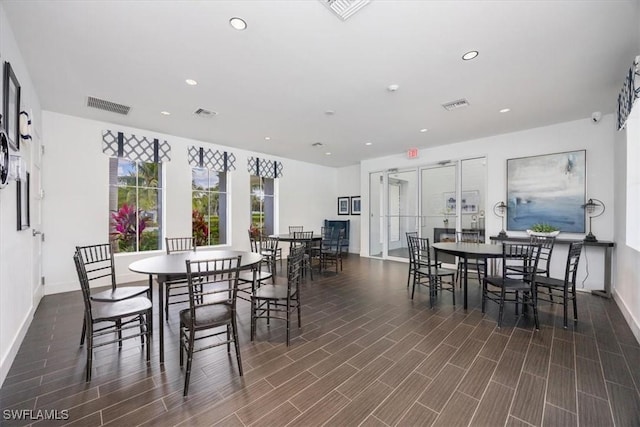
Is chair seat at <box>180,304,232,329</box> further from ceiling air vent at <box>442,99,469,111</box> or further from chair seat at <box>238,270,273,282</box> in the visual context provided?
ceiling air vent at <box>442,99,469,111</box>

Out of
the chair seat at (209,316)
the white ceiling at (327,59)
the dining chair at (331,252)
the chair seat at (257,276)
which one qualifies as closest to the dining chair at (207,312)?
the chair seat at (209,316)

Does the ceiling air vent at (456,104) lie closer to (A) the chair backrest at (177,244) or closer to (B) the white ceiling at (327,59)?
(B) the white ceiling at (327,59)

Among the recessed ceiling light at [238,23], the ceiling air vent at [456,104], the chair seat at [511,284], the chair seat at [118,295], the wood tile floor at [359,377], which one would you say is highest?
the recessed ceiling light at [238,23]

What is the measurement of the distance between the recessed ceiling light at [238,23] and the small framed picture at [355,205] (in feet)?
21.6

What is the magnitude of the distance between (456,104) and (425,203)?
2.96 meters

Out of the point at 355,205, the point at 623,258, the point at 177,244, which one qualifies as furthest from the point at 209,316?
the point at 355,205

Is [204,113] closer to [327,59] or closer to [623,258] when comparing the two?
[327,59]

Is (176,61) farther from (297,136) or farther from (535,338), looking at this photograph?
(535,338)

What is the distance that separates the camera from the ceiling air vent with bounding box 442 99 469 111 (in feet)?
12.2

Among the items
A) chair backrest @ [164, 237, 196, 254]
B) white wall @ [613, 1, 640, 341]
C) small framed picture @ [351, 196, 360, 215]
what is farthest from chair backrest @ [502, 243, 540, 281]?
small framed picture @ [351, 196, 360, 215]

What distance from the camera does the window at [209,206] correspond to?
5.90 m

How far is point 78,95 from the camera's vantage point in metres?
3.57

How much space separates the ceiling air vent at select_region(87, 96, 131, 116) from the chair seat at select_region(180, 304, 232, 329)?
3433mm

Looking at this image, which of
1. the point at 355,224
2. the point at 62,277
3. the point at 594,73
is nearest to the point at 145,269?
the point at 62,277
